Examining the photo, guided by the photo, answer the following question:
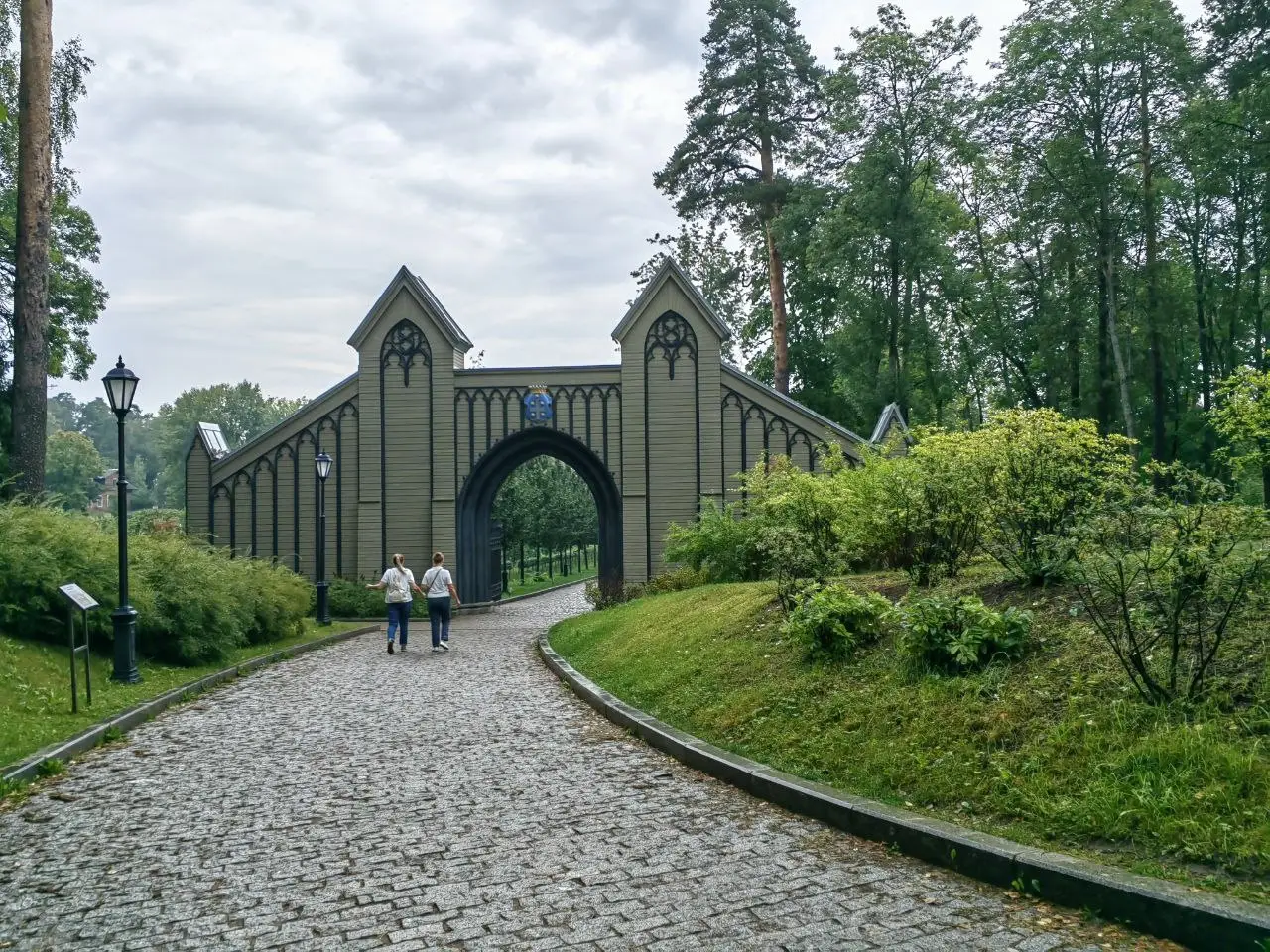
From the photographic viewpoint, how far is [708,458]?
26250mm

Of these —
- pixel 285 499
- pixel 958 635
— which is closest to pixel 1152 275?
pixel 285 499

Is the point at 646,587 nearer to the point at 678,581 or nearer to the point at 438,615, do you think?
the point at 678,581

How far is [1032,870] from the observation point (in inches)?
181

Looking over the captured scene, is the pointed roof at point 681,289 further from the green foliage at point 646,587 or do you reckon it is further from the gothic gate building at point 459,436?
the green foliage at point 646,587

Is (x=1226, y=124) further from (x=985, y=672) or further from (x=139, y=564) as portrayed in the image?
(x=139, y=564)

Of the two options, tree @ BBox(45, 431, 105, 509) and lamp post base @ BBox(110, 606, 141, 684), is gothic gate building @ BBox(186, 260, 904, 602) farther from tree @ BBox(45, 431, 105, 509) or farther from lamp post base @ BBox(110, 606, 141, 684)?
tree @ BBox(45, 431, 105, 509)

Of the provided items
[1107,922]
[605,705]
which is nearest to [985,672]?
[1107,922]

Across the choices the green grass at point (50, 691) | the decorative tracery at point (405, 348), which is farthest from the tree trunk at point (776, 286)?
the green grass at point (50, 691)

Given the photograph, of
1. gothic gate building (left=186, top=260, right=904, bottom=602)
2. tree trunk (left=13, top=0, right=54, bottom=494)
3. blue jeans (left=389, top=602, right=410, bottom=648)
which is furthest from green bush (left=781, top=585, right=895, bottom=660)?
gothic gate building (left=186, top=260, right=904, bottom=602)

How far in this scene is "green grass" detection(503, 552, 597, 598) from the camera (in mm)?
40688

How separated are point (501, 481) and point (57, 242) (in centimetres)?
1406

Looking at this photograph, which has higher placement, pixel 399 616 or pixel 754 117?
pixel 754 117

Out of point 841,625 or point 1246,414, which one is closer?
point 1246,414

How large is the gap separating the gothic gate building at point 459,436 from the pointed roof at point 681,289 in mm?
37
